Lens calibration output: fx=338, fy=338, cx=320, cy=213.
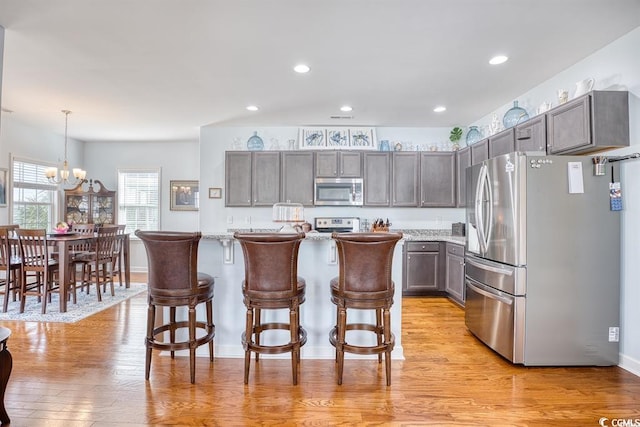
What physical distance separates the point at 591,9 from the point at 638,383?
2747 mm

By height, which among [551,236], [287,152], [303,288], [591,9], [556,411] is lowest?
[556,411]

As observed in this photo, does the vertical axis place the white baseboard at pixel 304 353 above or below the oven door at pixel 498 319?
below

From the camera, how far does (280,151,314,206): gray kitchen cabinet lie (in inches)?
213

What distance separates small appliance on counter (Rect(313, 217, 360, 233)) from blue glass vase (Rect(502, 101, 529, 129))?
2.50 m

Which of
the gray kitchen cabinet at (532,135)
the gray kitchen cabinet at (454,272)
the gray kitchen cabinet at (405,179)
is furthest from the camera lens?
the gray kitchen cabinet at (405,179)

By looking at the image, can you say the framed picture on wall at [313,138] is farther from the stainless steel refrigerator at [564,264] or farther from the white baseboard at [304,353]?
the white baseboard at [304,353]

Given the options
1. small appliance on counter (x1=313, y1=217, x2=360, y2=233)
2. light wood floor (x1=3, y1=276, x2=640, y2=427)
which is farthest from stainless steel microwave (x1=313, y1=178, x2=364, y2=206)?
light wood floor (x1=3, y1=276, x2=640, y2=427)

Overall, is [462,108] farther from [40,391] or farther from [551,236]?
[40,391]

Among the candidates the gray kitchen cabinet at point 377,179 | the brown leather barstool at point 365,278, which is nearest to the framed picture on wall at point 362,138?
the gray kitchen cabinet at point 377,179

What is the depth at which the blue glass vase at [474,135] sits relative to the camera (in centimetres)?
→ 519

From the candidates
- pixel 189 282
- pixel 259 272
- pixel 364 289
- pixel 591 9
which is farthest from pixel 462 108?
pixel 189 282

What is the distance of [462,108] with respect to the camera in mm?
4668

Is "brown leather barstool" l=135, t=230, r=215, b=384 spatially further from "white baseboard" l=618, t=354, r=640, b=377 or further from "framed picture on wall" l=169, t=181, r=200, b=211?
"framed picture on wall" l=169, t=181, r=200, b=211

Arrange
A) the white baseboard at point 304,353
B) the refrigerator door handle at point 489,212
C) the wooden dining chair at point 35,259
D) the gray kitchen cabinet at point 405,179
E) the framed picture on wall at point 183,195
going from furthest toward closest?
the framed picture on wall at point 183,195
the gray kitchen cabinet at point 405,179
the wooden dining chair at point 35,259
the refrigerator door handle at point 489,212
the white baseboard at point 304,353
